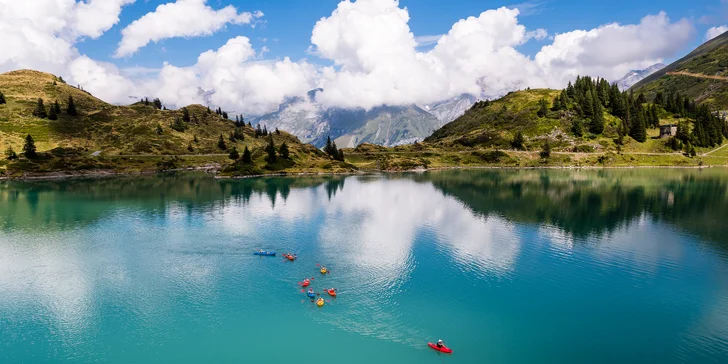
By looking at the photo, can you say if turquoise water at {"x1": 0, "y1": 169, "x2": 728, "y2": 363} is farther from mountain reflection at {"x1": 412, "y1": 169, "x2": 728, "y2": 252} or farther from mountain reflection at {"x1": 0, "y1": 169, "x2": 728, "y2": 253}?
mountain reflection at {"x1": 0, "y1": 169, "x2": 728, "y2": 253}

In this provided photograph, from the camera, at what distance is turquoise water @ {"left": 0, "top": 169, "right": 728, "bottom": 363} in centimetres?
4762

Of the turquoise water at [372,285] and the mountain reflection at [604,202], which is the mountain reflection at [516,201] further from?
the turquoise water at [372,285]

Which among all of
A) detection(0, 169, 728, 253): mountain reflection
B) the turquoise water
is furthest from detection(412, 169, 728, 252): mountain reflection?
the turquoise water

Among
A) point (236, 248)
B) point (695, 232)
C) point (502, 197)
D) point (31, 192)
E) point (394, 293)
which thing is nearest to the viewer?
point (394, 293)

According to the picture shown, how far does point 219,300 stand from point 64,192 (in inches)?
6385

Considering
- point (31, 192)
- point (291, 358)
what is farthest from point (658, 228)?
point (31, 192)

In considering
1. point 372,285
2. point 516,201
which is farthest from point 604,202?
point 372,285

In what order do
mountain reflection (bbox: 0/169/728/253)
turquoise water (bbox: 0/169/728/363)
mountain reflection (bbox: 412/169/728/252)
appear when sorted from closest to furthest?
turquoise water (bbox: 0/169/728/363) < mountain reflection (bbox: 412/169/728/252) < mountain reflection (bbox: 0/169/728/253)

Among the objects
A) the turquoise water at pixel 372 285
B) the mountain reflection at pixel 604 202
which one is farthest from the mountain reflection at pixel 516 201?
the turquoise water at pixel 372 285

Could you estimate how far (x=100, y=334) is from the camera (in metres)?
50.8

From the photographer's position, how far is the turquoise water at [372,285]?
47625mm

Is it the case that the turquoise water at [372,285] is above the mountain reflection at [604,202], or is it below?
below

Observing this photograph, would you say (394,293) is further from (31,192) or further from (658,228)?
(31,192)

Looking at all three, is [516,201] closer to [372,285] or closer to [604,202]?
[604,202]
